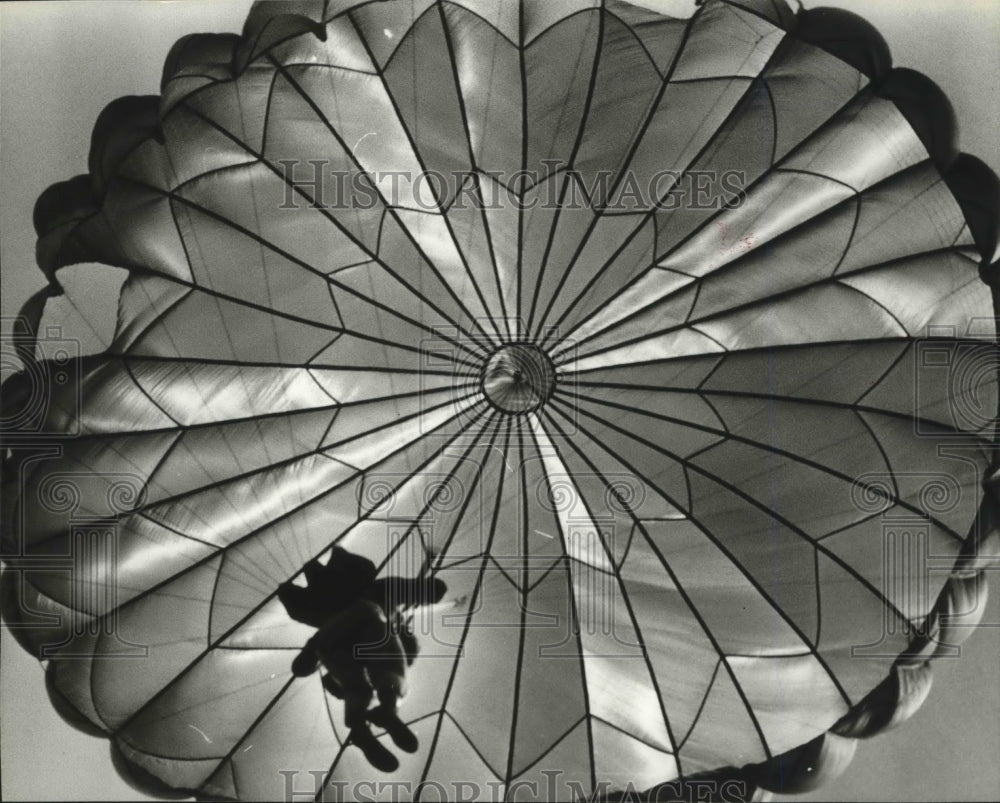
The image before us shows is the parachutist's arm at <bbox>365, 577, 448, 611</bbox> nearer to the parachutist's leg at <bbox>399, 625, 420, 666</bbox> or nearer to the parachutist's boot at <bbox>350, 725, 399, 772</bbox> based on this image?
the parachutist's leg at <bbox>399, 625, 420, 666</bbox>

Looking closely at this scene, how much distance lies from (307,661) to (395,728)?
12.9 inches

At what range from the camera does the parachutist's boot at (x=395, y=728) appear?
375 centimetres

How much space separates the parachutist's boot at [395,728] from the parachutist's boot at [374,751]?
4 centimetres

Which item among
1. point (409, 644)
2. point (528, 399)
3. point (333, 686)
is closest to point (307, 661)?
point (333, 686)

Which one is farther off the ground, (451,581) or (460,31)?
(460,31)

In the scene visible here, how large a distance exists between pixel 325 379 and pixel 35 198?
101 cm

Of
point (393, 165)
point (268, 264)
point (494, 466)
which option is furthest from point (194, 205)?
point (494, 466)

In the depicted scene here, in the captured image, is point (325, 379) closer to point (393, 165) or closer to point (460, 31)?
point (393, 165)

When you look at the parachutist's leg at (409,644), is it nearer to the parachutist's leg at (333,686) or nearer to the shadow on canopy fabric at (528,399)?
the shadow on canopy fabric at (528,399)

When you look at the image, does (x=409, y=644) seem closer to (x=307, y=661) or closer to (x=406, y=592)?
(x=406, y=592)

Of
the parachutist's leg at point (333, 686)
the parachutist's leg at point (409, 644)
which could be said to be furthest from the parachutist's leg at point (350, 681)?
the parachutist's leg at point (409, 644)

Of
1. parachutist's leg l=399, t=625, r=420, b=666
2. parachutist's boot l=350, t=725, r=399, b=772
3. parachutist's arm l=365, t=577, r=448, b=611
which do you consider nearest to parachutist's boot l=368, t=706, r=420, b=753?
parachutist's boot l=350, t=725, r=399, b=772

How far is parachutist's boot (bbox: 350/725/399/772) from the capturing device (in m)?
3.73

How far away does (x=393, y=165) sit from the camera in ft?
12.5
